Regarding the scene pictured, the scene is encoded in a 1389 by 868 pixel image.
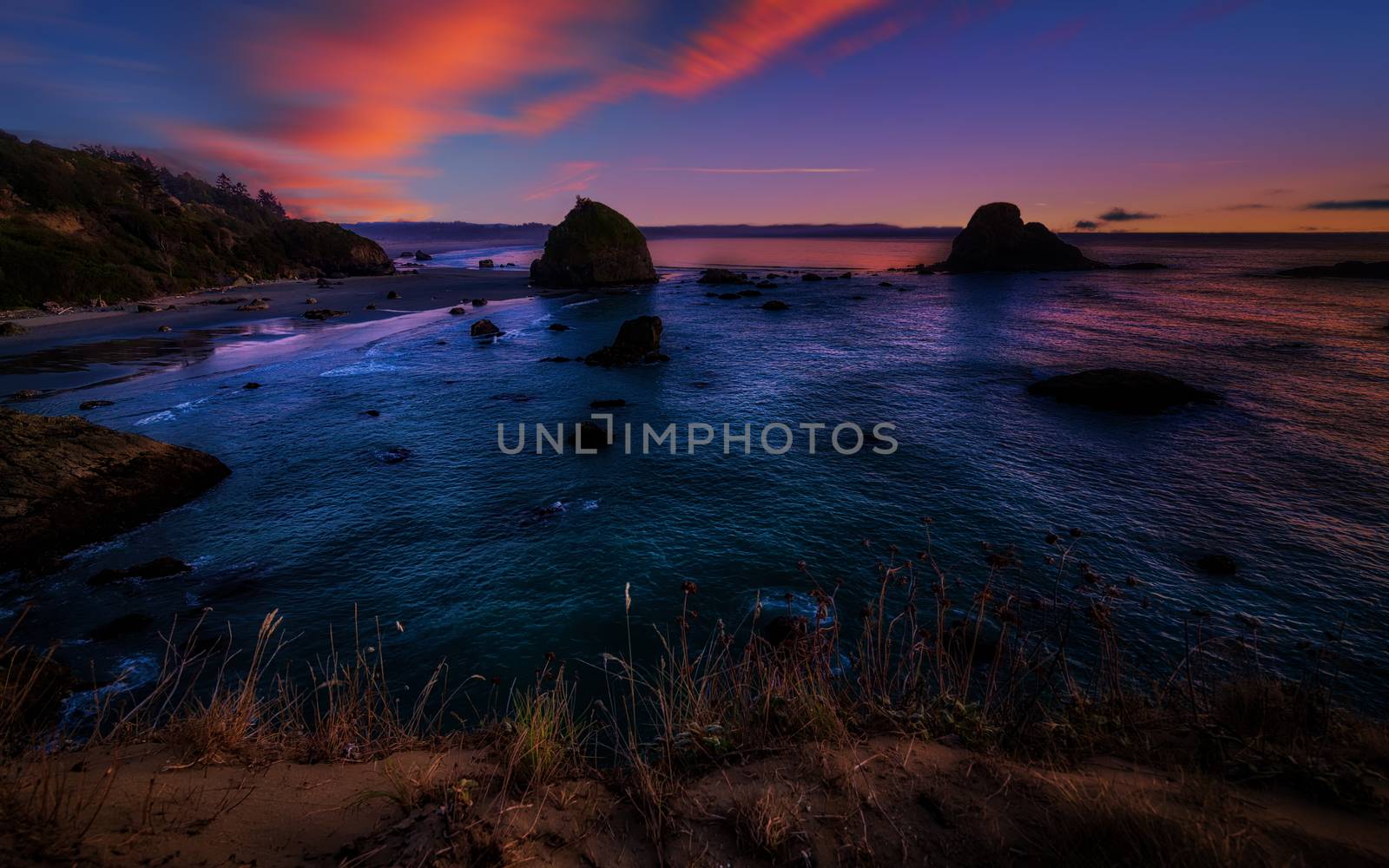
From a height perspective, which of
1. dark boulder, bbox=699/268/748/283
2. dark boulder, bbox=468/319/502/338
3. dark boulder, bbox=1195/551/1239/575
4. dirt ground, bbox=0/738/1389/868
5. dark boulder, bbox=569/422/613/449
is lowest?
dark boulder, bbox=1195/551/1239/575

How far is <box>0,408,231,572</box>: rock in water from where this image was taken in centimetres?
1494

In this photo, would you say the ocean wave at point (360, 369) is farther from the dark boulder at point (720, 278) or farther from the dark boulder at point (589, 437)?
the dark boulder at point (720, 278)

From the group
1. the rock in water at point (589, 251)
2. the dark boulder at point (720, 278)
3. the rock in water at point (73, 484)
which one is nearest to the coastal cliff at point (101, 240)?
the rock in water at point (589, 251)

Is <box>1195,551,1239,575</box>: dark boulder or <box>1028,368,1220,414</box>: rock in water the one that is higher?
<box>1028,368,1220,414</box>: rock in water

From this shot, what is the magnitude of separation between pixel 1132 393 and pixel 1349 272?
126784 mm

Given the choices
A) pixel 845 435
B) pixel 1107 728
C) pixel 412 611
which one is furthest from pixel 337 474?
pixel 1107 728

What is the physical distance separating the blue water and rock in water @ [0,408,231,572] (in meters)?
0.87

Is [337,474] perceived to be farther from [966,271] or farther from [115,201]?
[966,271]

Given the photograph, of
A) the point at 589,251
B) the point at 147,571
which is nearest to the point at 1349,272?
the point at 589,251

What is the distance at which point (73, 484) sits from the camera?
1606 centimetres

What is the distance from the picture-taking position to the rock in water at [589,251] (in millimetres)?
98875

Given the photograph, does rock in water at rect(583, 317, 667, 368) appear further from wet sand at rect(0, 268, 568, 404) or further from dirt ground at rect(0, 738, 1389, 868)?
dirt ground at rect(0, 738, 1389, 868)

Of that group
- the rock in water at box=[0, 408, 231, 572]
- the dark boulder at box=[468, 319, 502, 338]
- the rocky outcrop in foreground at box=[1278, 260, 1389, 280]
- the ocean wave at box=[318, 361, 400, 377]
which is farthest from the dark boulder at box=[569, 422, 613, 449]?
the rocky outcrop in foreground at box=[1278, 260, 1389, 280]

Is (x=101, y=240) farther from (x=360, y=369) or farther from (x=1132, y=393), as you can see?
(x=1132, y=393)
